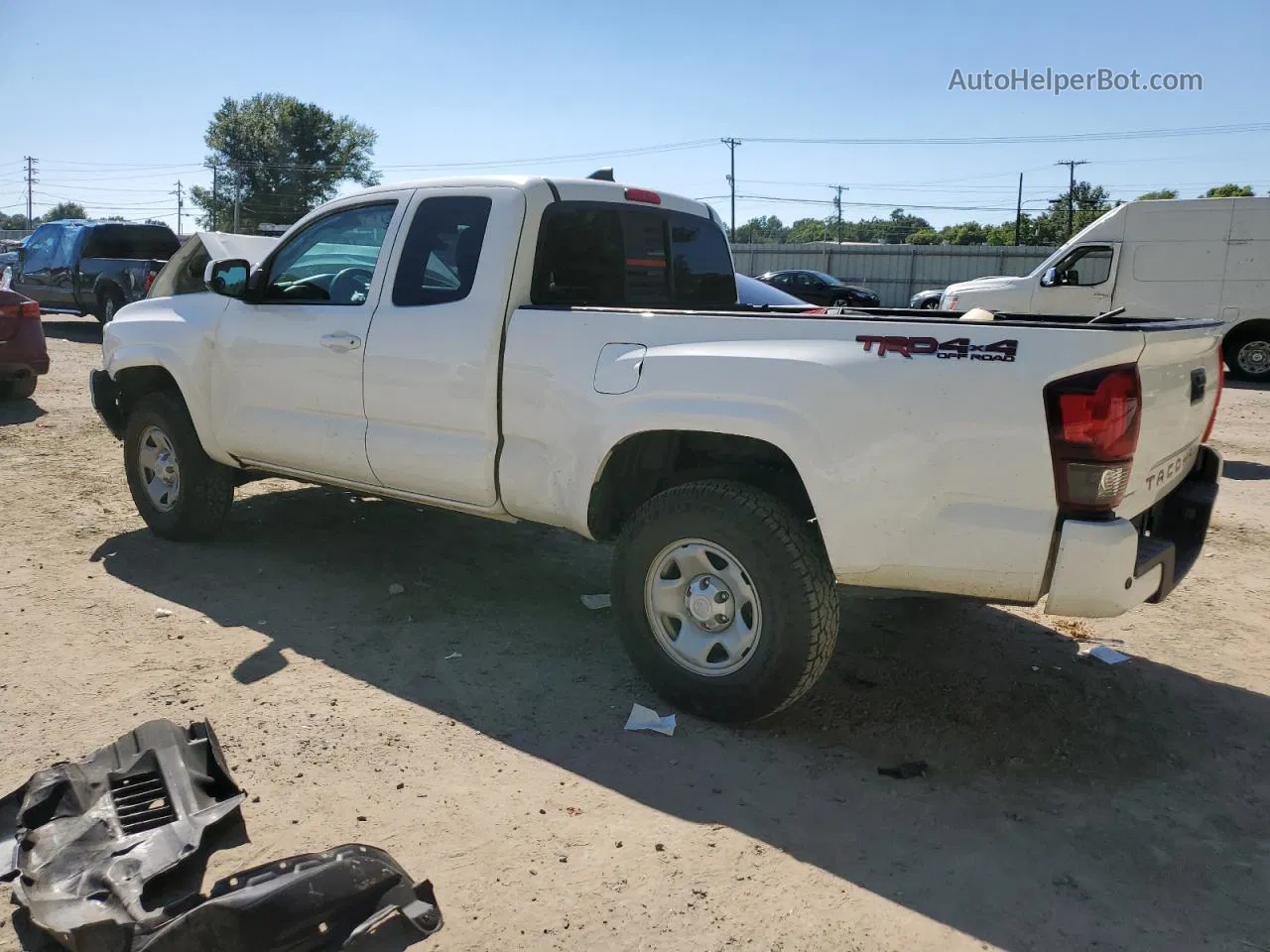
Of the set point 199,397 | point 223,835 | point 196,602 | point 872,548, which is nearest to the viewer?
point 223,835

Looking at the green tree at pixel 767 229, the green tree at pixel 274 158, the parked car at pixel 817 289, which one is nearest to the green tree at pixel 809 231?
the green tree at pixel 767 229

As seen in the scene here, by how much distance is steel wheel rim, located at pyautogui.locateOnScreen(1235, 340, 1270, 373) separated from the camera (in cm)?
1577

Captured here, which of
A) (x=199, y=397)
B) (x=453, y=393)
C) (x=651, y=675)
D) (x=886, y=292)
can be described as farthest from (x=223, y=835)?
(x=886, y=292)

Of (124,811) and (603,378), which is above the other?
(603,378)

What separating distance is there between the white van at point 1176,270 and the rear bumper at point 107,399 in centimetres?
1335

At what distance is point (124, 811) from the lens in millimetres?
3021

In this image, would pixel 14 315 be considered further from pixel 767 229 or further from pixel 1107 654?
Answer: pixel 767 229

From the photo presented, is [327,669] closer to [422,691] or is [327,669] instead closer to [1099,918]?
[422,691]

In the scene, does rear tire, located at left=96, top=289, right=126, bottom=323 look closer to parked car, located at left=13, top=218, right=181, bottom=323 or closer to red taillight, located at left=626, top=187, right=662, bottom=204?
parked car, located at left=13, top=218, right=181, bottom=323

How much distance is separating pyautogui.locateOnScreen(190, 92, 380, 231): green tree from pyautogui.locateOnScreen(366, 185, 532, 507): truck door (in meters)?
61.6

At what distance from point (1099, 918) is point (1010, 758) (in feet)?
3.05

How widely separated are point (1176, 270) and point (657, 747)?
1513cm

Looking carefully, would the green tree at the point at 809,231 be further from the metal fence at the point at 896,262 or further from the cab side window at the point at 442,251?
the cab side window at the point at 442,251

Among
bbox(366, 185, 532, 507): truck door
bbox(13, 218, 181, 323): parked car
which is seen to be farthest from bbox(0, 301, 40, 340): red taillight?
bbox(366, 185, 532, 507): truck door
